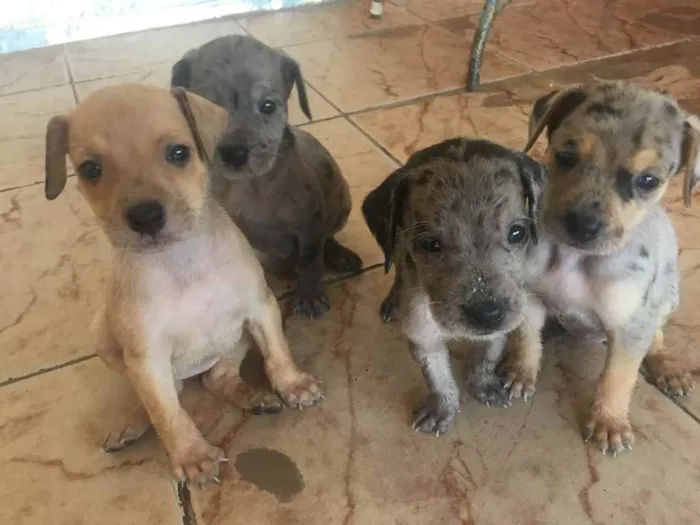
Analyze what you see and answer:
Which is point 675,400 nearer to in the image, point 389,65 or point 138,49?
point 389,65

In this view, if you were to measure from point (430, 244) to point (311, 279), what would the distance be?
0.97 meters

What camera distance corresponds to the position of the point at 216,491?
7.51ft

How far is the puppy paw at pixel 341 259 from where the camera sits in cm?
327

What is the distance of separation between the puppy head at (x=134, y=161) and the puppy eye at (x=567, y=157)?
1.15 metres

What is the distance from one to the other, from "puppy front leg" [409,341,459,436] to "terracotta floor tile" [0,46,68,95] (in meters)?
4.22

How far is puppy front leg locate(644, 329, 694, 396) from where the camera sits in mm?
2521

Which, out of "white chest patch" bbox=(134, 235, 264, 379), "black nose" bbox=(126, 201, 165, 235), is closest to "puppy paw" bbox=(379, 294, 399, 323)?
"white chest patch" bbox=(134, 235, 264, 379)

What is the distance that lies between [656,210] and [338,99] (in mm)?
2862

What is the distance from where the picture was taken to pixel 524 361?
254 centimetres

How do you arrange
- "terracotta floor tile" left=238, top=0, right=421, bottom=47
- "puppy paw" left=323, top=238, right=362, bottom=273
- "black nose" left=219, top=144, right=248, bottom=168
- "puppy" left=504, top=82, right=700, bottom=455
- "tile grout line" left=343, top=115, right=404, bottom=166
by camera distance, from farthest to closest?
"terracotta floor tile" left=238, top=0, right=421, bottom=47
"tile grout line" left=343, top=115, right=404, bottom=166
"puppy paw" left=323, top=238, right=362, bottom=273
"black nose" left=219, top=144, right=248, bottom=168
"puppy" left=504, top=82, right=700, bottom=455

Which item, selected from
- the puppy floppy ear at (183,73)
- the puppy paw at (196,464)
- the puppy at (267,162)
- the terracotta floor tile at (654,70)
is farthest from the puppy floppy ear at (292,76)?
the terracotta floor tile at (654,70)

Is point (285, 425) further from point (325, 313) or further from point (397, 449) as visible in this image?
point (325, 313)

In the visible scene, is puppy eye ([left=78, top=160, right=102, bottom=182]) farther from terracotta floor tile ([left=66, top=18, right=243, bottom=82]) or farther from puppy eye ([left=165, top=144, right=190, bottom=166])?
terracotta floor tile ([left=66, top=18, right=243, bottom=82])

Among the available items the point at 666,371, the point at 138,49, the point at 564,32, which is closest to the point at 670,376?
the point at 666,371
